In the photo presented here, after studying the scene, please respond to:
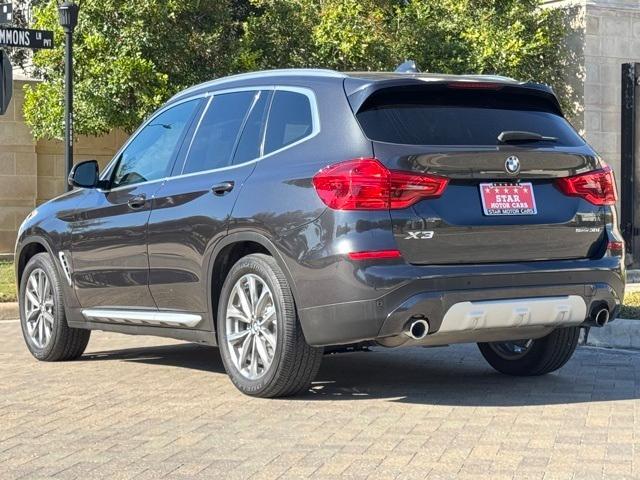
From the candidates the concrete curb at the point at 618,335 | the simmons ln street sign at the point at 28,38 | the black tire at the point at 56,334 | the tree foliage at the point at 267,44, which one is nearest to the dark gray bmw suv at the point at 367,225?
the black tire at the point at 56,334

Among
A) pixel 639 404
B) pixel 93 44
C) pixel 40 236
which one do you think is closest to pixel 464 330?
pixel 639 404

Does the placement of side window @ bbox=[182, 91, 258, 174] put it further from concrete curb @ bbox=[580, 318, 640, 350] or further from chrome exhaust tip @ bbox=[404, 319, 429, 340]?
concrete curb @ bbox=[580, 318, 640, 350]

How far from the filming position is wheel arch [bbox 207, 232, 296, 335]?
293 inches

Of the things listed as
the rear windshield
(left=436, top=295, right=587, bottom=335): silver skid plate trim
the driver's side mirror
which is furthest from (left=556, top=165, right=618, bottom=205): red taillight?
the driver's side mirror

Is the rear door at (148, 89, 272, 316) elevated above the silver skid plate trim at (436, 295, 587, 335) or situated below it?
above

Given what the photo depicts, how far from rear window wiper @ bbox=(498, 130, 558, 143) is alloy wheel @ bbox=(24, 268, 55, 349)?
148 inches

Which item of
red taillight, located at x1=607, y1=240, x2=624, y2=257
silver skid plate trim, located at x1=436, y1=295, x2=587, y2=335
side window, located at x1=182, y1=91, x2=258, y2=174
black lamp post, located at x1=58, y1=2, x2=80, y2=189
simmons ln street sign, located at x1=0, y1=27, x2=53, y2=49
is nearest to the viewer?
silver skid plate trim, located at x1=436, y1=295, x2=587, y2=335

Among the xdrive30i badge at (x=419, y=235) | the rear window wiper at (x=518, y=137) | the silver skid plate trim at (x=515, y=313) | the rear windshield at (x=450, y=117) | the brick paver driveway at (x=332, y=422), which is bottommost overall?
the brick paver driveway at (x=332, y=422)

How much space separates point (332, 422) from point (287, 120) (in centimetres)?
185

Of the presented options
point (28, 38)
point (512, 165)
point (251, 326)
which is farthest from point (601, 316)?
point (28, 38)

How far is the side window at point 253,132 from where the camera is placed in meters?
7.73

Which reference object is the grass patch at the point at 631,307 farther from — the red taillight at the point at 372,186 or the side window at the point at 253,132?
the red taillight at the point at 372,186

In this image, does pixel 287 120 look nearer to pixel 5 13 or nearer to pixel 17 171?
pixel 5 13

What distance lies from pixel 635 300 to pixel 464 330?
A: 5985 mm
